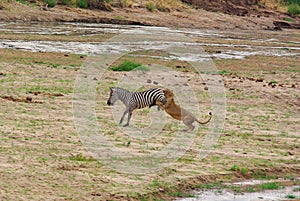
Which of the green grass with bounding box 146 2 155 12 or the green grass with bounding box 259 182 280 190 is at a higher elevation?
the green grass with bounding box 259 182 280 190

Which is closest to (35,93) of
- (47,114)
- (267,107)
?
Result: (47,114)

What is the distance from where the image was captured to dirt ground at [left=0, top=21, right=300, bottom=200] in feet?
30.5

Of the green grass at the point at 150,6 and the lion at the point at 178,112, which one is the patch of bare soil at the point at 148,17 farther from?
the lion at the point at 178,112

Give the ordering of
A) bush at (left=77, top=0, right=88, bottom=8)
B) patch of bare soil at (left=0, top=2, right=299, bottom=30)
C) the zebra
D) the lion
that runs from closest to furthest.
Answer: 1. the lion
2. the zebra
3. patch of bare soil at (left=0, top=2, right=299, bottom=30)
4. bush at (left=77, top=0, right=88, bottom=8)

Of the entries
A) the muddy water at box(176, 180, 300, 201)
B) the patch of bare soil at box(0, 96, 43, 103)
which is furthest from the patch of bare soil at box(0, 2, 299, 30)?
the muddy water at box(176, 180, 300, 201)

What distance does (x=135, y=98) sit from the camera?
13445 mm

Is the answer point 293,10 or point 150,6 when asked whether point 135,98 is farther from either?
point 293,10

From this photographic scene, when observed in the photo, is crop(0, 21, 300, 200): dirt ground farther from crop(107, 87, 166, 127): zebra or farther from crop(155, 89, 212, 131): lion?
crop(107, 87, 166, 127): zebra

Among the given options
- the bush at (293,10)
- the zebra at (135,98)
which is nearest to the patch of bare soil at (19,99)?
the zebra at (135,98)

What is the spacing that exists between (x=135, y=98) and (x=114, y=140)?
1.78 m

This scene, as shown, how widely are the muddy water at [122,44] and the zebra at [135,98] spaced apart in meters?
11.0

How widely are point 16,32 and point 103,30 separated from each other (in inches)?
207

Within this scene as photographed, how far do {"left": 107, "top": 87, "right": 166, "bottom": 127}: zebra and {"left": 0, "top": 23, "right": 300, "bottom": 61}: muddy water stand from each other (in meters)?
11.0

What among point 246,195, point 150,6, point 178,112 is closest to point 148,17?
point 150,6
